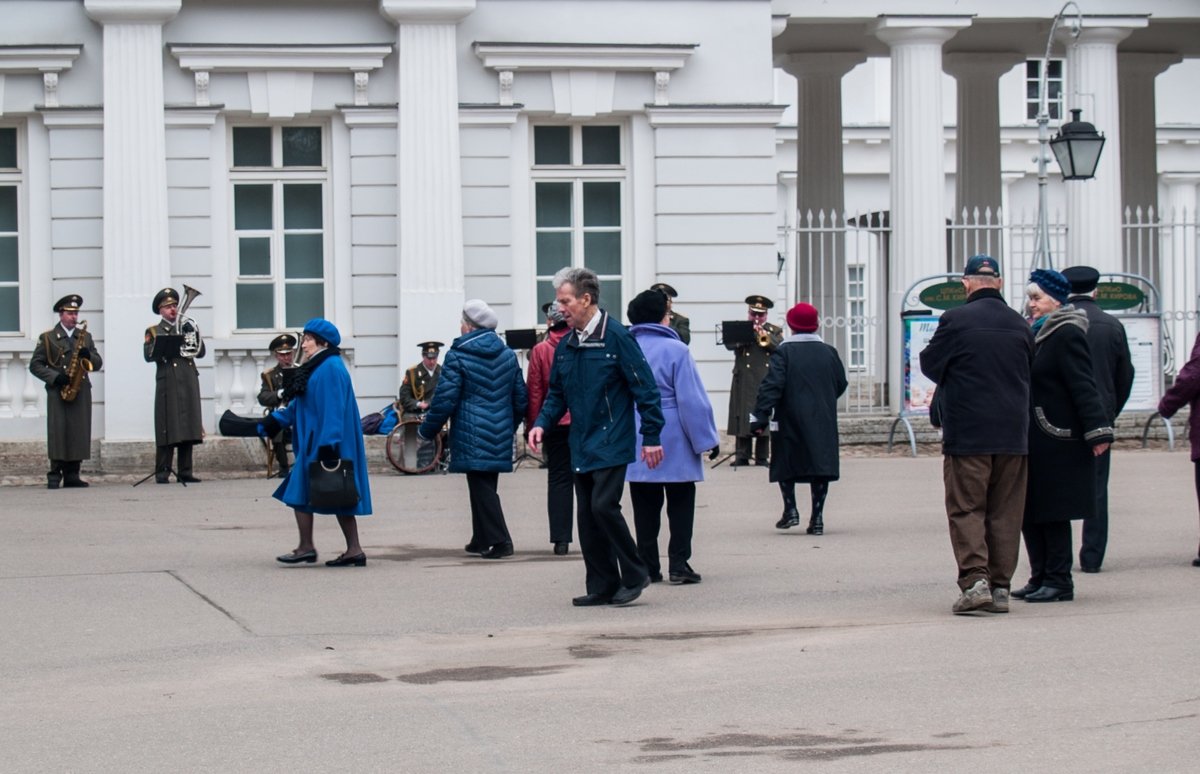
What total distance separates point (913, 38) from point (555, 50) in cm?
464

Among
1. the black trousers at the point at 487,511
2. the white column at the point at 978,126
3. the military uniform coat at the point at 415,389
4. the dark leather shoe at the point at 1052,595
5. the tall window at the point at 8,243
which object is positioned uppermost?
the white column at the point at 978,126

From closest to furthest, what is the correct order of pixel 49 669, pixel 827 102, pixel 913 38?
1. pixel 49 669
2. pixel 913 38
3. pixel 827 102

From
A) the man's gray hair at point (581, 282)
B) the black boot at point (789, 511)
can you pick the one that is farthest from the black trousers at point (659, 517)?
the black boot at point (789, 511)

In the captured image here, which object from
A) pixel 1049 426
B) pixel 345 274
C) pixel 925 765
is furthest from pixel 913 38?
pixel 925 765

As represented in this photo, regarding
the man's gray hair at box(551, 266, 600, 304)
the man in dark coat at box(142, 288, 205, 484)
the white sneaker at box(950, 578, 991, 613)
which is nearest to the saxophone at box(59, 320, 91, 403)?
the man in dark coat at box(142, 288, 205, 484)

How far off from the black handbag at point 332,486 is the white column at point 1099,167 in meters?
14.4

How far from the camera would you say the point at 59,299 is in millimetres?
21391

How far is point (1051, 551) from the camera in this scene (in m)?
10.9

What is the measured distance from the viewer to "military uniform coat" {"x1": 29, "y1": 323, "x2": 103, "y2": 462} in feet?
64.9

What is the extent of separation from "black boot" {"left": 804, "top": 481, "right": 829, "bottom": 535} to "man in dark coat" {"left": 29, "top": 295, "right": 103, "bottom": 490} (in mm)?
8364

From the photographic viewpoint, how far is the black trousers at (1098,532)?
1216cm

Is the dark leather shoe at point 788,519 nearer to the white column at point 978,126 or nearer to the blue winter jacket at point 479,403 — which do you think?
the blue winter jacket at point 479,403

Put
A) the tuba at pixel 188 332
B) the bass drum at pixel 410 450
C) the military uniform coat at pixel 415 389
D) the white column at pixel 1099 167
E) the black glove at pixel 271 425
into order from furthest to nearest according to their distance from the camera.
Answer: the white column at pixel 1099 167, the military uniform coat at pixel 415 389, the bass drum at pixel 410 450, the tuba at pixel 188 332, the black glove at pixel 271 425

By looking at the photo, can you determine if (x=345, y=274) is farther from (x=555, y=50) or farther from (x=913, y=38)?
(x=913, y=38)
